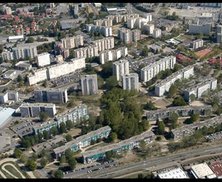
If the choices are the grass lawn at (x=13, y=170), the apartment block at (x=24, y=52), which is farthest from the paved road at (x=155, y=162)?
the apartment block at (x=24, y=52)

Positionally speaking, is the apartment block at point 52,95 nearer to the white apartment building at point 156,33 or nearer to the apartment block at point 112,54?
→ the apartment block at point 112,54

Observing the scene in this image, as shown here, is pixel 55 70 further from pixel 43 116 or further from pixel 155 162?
pixel 155 162

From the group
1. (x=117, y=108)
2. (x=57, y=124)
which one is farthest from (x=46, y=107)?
(x=117, y=108)

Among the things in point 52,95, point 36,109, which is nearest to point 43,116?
point 36,109

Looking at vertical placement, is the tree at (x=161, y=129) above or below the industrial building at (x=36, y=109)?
below

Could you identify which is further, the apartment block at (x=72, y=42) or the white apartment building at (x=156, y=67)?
the apartment block at (x=72, y=42)

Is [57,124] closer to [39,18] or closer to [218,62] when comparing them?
[218,62]

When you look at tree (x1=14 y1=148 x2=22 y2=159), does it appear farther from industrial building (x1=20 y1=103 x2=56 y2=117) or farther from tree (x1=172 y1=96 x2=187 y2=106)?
tree (x1=172 y1=96 x2=187 y2=106)
